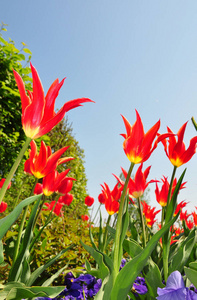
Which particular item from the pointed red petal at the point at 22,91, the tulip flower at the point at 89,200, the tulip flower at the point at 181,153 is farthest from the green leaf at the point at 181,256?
the tulip flower at the point at 89,200

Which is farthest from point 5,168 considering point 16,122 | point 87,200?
point 87,200

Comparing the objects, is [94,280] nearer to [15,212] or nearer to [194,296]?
[15,212]

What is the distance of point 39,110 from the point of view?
3.03 feet

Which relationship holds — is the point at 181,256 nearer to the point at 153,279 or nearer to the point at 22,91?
the point at 153,279

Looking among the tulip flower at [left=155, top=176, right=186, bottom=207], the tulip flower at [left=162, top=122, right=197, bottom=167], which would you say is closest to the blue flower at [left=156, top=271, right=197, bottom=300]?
the tulip flower at [left=162, top=122, right=197, bottom=167]

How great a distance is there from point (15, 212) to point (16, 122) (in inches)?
217

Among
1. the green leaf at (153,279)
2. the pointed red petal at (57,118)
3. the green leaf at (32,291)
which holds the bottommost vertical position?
the green leaf at (32,291)

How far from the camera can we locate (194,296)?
0.62 m

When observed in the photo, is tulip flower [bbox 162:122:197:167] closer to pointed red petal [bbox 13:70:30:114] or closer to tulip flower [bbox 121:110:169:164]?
tulip flower [bbox 121:110:169:164]

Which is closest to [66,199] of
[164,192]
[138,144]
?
[164,192]

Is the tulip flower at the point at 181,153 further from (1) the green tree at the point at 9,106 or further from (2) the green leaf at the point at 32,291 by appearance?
(1) the green tree at the point at 9,106

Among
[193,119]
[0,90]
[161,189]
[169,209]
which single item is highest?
[0,90]

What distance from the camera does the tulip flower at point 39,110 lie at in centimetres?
91

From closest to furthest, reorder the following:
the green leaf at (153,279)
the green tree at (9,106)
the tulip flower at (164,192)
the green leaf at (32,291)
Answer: the green leaf at (32,291), the green leaf at (153,279), the tulip flower at (164,192), the green tree at (9,106)
